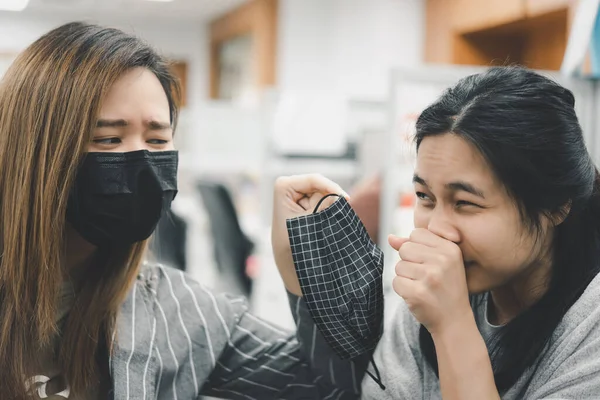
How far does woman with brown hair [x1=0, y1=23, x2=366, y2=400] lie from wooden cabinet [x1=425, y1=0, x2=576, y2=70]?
2909 mm

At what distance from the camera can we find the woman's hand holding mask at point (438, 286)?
85cm

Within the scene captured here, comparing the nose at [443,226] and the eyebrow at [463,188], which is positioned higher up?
the eyebrow at [463,188]

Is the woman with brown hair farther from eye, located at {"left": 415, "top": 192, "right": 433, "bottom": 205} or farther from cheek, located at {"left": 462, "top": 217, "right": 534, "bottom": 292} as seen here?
cheek, located at {"left": 462, "top": 217, "right": 534, "bottom": 292}

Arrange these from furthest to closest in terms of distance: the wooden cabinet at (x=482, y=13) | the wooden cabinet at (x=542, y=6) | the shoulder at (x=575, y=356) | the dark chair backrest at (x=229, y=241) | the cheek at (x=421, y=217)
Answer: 1. the wooden cabinet at (x=482, y=13)
2. the wooden cabinet at (x=542, y=6)
3. the dark chair backrest at (x=229, y=241)
4. the cheek at (x=421, y=217)
5. the shoulder at (x=575, y=356)

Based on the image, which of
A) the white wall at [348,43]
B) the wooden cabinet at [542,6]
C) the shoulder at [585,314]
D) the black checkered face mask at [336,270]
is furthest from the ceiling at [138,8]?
the shoulder at [585,314]

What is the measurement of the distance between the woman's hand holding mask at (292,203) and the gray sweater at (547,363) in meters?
0.20

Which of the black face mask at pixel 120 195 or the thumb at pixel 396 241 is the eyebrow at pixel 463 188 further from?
the black face mask at pixel 120 195

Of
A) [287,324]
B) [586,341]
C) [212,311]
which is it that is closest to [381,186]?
[287,324]

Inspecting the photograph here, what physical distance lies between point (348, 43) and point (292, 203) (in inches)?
193

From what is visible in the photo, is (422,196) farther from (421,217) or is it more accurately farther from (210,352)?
(210,352)

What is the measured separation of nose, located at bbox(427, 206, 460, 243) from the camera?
877 millimetres

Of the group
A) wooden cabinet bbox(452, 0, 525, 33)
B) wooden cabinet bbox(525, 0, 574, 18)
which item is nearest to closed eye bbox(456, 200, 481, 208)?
wooden cabinet bbox(525, 0, 574, 18)

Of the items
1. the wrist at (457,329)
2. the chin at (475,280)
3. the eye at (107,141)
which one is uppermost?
the eye at (107,141)

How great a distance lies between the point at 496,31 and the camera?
4488 millimetres
